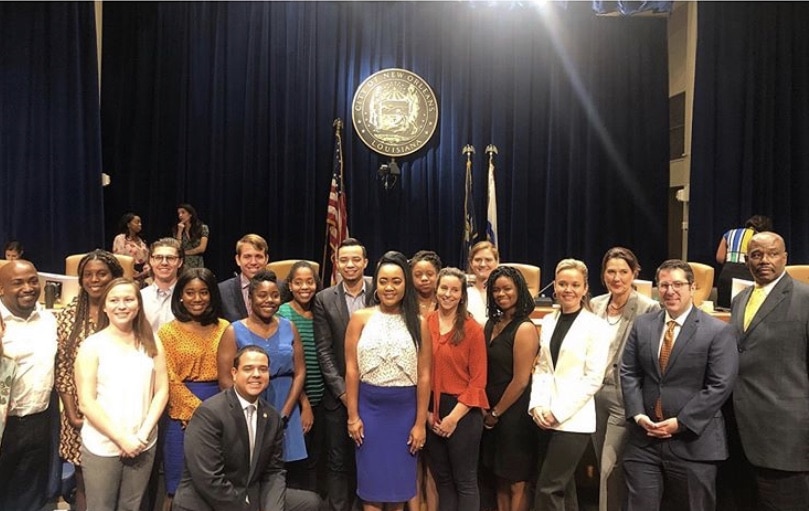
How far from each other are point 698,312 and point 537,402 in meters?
0.77

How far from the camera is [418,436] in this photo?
2.76 m

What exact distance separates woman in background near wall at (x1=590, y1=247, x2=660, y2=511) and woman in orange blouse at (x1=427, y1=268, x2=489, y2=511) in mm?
626

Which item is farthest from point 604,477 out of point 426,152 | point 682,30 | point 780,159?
point 682,30

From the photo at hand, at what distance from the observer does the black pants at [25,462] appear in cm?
273

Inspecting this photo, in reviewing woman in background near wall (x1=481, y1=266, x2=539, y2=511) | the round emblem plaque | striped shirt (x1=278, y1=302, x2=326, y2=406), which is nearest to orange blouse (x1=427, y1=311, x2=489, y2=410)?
woman in background near wall (x1=481, y1=266, x2=539, y2=511)

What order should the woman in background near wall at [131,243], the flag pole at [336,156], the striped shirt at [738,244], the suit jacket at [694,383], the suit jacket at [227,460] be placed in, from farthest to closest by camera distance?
the flag pole at [336,156], the woman in background near wall at [131,243], the striped shirt at [738,244], the suit jacket at [694,383], the suit jacket at [227,460]

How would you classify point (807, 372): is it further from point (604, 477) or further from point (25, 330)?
point (25, 330)

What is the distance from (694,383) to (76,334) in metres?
2.59

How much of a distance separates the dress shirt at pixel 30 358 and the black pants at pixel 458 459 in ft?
5.42

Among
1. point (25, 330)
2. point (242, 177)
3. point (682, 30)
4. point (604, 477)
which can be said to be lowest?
point (604, 477)

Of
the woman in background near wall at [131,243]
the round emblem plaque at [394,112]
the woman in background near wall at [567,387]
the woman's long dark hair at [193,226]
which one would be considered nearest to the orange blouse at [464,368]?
the woman in background near wall at [567,387]

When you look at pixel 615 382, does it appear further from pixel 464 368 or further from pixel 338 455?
pixel 338 455

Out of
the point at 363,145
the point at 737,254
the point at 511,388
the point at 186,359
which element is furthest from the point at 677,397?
the point at 363,145

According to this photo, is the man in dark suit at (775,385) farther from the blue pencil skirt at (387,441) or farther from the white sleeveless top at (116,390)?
the white sleeveless top at (116,390)
